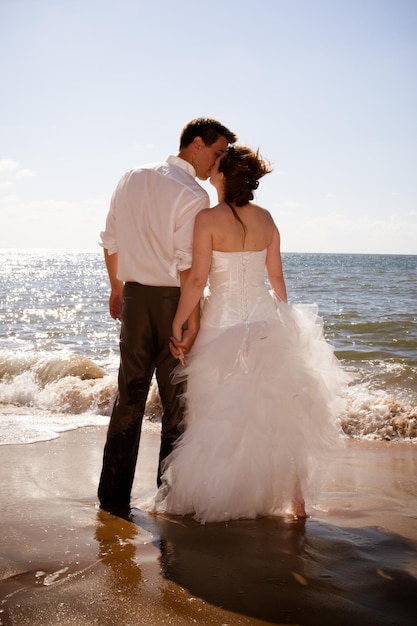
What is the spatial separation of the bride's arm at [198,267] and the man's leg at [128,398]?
0.26 m

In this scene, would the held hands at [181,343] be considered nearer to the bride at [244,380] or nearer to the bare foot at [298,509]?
the bride at [244,380]

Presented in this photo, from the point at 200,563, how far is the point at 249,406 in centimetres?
88

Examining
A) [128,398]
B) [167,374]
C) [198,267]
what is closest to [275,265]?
[198,267]

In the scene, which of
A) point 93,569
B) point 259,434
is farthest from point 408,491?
point 93,569

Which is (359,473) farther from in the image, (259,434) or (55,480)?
(55,480)

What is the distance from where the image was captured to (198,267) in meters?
3.62

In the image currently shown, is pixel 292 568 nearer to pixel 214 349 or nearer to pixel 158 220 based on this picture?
pixel 214 349

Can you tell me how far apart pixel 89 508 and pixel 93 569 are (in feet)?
3.24

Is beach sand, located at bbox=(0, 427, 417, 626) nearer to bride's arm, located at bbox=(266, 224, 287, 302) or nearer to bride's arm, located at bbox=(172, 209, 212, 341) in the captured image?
bride's arm, located at bbox=(172, 209, 212, 341)

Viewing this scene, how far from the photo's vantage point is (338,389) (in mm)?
3729

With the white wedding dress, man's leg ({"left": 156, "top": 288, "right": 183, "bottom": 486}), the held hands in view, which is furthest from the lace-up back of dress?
man's leg ({"left": 156, "top": 288, "right": 183, "bottom": 486})

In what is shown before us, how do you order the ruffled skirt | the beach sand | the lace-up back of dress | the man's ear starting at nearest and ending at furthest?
the beach sand
the ruffled skirt
the lace-up back of dress
the man's ear

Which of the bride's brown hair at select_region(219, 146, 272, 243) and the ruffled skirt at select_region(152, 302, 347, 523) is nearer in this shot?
the ruffled skirt at select_region(152, 302, 347, 523)

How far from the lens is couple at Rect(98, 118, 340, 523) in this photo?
3.47 metres
